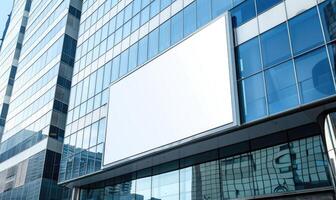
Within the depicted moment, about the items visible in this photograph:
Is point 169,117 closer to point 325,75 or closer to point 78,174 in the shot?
point 325,75

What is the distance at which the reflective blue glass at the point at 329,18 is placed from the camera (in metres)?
14.1

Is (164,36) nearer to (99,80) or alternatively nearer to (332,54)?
(99,80)

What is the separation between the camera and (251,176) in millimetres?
17422

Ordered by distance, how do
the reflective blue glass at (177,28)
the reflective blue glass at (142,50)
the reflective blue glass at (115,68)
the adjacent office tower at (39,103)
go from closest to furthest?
the reflective blue glass at (177,28)
the reflective blue glass at (142,50)
the reflective blue glass at (115,68)
the adjacent office tower at (39,103)

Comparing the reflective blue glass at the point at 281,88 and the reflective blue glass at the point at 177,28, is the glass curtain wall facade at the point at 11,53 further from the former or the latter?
the reflective blue glass at the point at 281,88

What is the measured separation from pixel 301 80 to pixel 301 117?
1.80 metres

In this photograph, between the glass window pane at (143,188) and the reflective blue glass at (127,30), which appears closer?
the glass window pane at (143,188)

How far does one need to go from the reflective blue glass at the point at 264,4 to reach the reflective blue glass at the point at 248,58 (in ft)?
5.24

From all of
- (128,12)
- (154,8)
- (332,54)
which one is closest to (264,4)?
(332,54)

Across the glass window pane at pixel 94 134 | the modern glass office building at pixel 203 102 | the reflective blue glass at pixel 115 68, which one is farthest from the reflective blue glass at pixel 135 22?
the glass window pane at pixel 94 134

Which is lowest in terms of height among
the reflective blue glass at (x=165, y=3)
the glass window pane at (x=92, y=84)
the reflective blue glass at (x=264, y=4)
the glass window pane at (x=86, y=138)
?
the glass window pane at (x=86, y=138)

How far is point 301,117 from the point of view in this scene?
50.1ft

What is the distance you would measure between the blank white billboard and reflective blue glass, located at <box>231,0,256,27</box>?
64 cm

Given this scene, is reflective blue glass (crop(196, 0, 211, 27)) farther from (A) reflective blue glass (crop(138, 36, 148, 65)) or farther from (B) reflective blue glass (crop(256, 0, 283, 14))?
Result: (A) reflective blue glass (crop(138, 36, 148, 65))
